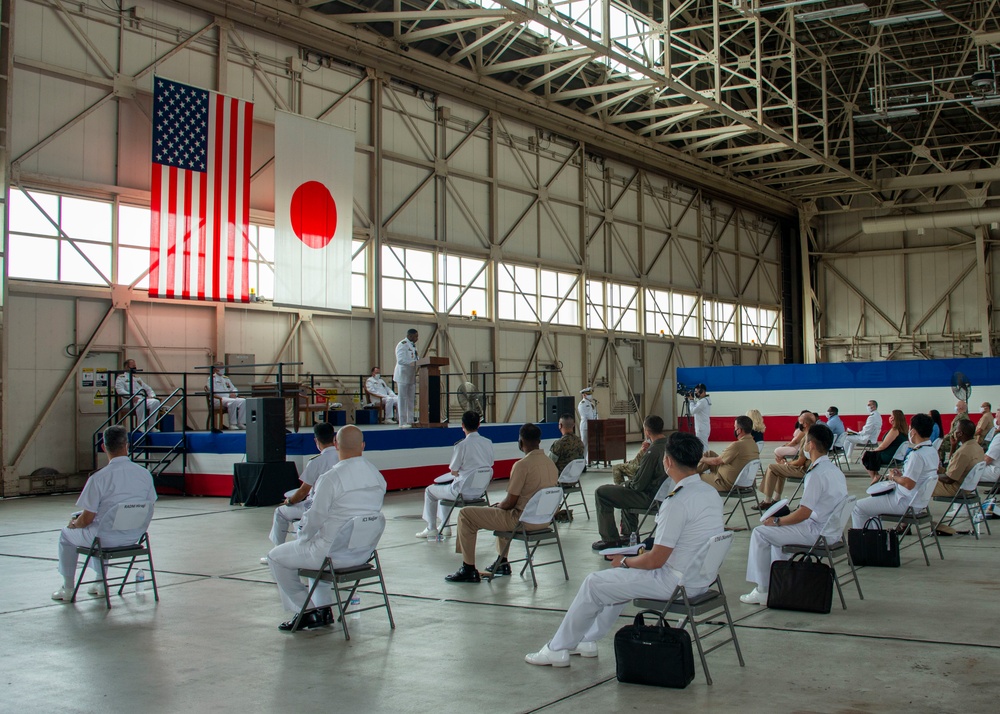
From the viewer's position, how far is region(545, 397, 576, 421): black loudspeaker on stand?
20.3 metres

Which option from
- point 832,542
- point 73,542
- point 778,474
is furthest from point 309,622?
point 778,474

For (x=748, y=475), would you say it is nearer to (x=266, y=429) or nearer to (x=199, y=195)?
(x=266, y=429)

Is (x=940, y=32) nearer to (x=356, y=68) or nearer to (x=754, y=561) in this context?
(x=356, y=68)

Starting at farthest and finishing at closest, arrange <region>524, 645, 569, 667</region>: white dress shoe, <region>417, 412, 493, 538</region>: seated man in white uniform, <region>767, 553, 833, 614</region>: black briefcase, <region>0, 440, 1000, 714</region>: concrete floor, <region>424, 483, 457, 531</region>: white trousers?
<region>424, 483, 457, 531</region>: white trousers, <region>417, 412, 493, 538</region>: seated man in white uniform, <region>767, 553, 833, 614</region>: black briefcase, <region>524, 645, 569, 667</region>: white dress shoe, <region>0, 440, 1000, 714</region>: concrete floor

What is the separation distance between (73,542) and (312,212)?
496 inches

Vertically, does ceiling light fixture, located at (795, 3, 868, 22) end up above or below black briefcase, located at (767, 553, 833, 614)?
above

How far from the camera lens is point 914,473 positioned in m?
8.32

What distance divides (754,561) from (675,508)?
2221mm

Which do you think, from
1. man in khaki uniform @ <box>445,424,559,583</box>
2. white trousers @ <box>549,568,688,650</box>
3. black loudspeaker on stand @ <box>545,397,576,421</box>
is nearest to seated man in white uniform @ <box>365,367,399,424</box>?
black loudspeaker on stand @ <box>545,397,576,421</box>

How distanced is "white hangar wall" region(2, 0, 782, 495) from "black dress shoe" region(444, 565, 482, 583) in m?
10.6

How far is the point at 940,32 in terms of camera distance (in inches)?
1128

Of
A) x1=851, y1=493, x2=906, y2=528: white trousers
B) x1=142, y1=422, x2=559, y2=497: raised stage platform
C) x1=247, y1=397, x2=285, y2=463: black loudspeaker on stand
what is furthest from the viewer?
x1=142, y1=422, x2=559, y2=497: raised stage platform

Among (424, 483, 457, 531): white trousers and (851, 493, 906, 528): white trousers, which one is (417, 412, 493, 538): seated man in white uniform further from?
(851, 493, 906, 528): white trousers

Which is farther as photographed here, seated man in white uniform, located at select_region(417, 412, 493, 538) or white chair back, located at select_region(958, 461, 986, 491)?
seated man in white uniform, located at select_region(417, 412, 493, 538)
